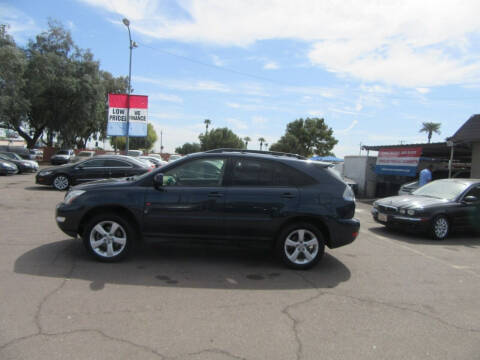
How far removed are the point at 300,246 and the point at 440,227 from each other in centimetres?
494

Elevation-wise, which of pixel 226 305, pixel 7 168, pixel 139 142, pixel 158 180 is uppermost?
pixel 139 142

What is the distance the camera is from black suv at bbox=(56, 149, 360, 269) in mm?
5148

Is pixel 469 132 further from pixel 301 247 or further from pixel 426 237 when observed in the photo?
pixel 301 247

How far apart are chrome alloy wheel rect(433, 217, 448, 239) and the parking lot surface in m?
1.97

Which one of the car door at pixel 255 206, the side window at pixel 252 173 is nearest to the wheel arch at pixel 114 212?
the car door at pixel 255 206

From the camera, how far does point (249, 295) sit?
14.1ft

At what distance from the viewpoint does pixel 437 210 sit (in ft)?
27.5

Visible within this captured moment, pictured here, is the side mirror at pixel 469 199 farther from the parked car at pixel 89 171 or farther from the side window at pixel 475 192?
the parked car at pixel 89 171

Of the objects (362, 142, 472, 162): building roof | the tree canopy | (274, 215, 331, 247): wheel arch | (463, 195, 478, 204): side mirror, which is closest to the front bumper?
(463, 195, 478, 204): side mirror

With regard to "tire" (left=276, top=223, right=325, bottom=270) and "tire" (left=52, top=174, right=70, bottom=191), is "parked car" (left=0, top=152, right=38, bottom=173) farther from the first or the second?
"tire" (left=276, top=223, right=325, bottom=270)

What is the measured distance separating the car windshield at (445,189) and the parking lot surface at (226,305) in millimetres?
2990

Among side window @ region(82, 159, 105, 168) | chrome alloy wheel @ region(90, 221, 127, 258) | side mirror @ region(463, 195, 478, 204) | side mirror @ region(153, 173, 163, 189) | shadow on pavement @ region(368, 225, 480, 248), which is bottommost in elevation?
shadow on pavement @ region(368, 225, 480, 248)

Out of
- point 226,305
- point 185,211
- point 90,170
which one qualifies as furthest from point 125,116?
point 226,305

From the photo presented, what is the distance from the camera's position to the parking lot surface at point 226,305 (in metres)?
3.12
